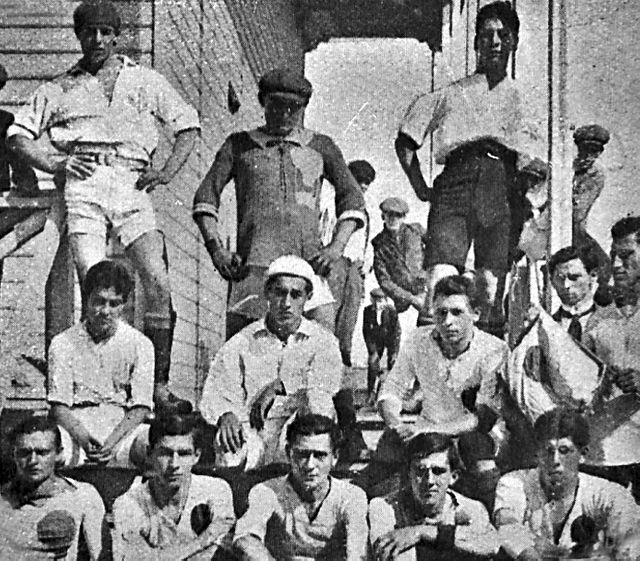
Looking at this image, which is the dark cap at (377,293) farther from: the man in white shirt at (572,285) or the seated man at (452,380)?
the man in white shirt at (572,285)

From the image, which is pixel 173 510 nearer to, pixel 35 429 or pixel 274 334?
pixel 35 429

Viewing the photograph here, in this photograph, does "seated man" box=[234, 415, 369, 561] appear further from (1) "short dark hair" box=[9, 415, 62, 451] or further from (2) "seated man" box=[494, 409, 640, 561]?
(1) "short dark hair" box=[9, 415, 62, 451]

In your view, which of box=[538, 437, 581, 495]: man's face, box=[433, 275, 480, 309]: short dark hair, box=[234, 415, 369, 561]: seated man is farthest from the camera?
box=[433, 275, 480, 309]: short dark hair

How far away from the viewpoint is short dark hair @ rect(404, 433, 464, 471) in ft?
13.5

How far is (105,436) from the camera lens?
414 cm

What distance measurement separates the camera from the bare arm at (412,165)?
4305 millimetres

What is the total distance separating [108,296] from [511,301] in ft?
4.56

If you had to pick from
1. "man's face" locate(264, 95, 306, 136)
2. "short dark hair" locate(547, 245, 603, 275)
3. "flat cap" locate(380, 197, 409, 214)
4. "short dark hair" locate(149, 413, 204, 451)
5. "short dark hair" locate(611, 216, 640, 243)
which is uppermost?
"man's face" locate(264, 95, 306, 136)

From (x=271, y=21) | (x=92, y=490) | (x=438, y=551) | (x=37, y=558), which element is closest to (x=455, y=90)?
(x=271, y=21)

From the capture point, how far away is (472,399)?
421cm

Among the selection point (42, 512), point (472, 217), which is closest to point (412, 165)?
point (472, 217)

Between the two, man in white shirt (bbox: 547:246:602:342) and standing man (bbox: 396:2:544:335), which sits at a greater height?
standing man (bbox: 396:2:544:335)

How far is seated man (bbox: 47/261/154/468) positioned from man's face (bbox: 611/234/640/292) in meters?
1.64

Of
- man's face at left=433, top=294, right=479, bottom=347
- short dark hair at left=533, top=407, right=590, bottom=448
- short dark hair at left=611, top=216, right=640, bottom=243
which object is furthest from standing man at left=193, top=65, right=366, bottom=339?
short dark hair at left=611, top=216, right=640, bottom=243
